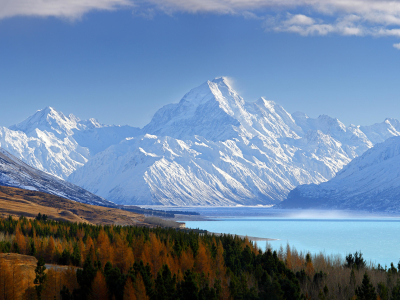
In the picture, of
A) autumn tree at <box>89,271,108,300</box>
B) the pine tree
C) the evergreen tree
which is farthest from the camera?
the evergreen tree

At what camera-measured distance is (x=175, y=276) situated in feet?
207

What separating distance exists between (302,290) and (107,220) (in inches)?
5460

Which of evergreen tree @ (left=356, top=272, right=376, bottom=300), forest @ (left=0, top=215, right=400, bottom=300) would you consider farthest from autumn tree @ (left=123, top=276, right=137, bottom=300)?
evergreen tree @ (left=356, top=272, right=376, bottom=300)

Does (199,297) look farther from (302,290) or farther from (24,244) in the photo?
(24,244)

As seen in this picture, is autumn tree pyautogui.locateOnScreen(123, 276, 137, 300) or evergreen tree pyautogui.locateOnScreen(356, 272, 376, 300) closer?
autumn tree pyautogui.locateOnScreen(123, 276, 137, 300)

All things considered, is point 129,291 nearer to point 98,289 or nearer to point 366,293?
point 98,289

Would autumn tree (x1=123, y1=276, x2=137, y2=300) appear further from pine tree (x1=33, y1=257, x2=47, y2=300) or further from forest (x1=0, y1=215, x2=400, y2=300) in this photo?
pine tree (x1=33, y1=257, x2=47, y2=300)

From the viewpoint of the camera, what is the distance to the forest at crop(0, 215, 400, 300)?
5634 cm

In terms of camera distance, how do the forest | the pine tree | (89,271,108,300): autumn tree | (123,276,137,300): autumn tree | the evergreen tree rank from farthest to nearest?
the evergreen tree < the forest < (89,271,108,300): autumn tree < the pine tree < (123,276,137,300): autumn tree

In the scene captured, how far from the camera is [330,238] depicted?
16750 centimetres

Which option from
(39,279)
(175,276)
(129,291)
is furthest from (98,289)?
(175,276)

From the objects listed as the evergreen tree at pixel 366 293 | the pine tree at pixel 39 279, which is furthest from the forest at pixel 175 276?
the pine tree at pixel 39 279

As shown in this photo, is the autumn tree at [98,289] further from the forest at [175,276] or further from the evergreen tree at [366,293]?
the evergreen tree at [366,293]

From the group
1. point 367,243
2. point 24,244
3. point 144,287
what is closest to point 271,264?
point 144,287
